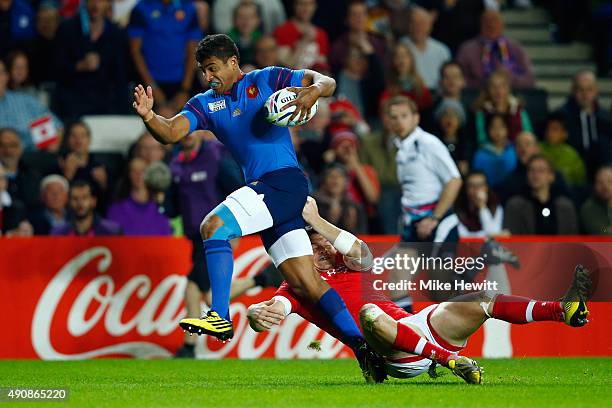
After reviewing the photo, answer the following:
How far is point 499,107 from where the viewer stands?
1559 cm

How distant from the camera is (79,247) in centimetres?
1286

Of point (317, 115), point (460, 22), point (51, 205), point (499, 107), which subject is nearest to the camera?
point (51, 205)

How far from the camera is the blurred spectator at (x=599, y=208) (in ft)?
46.2

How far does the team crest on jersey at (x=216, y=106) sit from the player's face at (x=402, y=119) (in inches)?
118

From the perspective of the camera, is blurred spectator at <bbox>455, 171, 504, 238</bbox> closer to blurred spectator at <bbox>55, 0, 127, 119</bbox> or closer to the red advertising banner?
the red advertising banner

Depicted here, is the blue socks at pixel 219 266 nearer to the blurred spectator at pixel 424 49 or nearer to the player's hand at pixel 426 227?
the player's hand at pixel 426 227

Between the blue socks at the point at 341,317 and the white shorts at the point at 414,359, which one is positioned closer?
the white shorts at the point at 414,359

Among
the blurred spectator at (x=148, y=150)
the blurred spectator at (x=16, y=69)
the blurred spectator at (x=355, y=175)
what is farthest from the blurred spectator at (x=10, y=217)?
the blurred spectator at (x=355, y=175)

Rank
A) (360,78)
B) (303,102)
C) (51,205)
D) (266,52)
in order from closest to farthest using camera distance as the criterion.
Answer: (303,102) → (51,205) → (266,52) → (360,78)

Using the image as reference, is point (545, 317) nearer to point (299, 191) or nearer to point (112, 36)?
point (299, 191)

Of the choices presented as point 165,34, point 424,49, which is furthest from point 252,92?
point 424,49

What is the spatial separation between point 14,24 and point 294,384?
8688mm

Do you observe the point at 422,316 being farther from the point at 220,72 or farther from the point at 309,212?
the point at 220,72

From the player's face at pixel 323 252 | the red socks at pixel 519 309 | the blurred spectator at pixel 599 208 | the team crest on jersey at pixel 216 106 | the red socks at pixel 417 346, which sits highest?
the team crest on jersey at pixel 216 106
